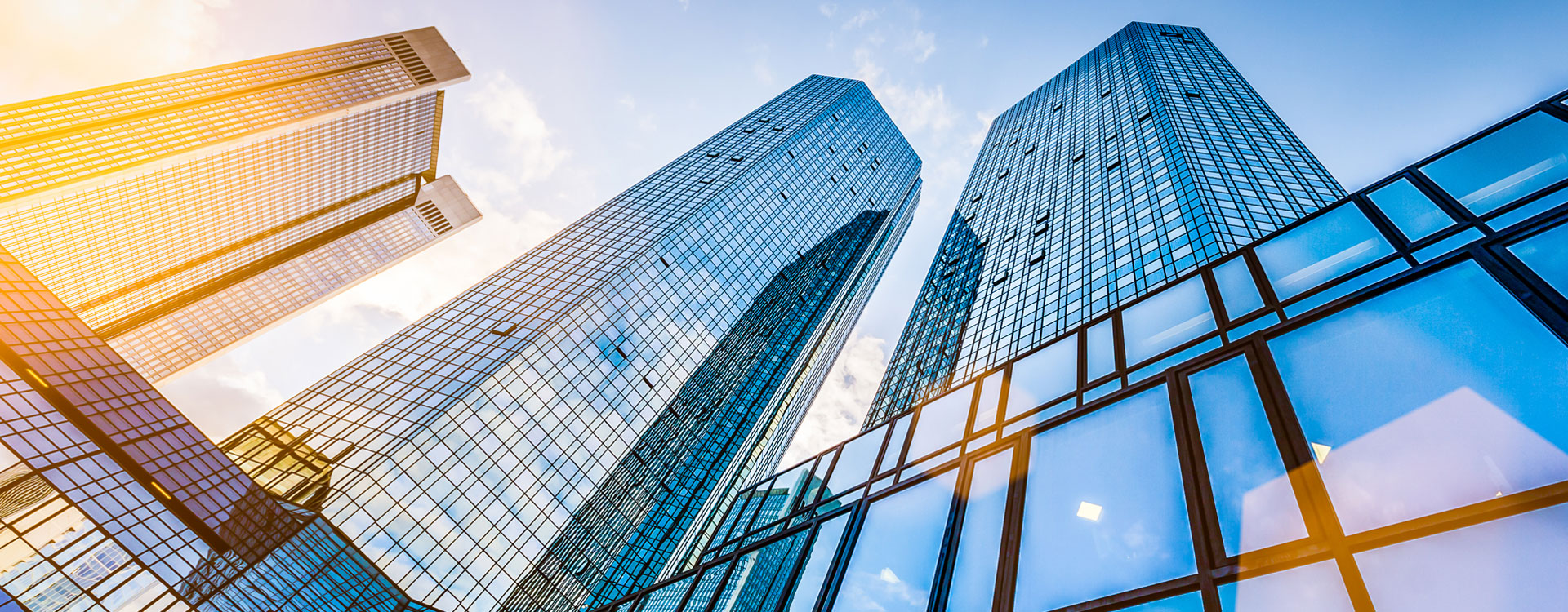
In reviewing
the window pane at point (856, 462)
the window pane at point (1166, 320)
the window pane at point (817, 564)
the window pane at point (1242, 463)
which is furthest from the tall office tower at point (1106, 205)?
the window pane at point (1242, 463)

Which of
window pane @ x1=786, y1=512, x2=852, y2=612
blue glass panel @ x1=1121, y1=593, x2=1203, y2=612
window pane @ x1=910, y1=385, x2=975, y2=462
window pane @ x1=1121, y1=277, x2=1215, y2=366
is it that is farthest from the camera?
window pane @ x1=910, y1=385, x2=975, y2=462

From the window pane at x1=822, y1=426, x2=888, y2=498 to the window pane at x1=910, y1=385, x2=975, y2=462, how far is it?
52.4 inches

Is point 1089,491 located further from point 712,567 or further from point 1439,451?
point 712,567

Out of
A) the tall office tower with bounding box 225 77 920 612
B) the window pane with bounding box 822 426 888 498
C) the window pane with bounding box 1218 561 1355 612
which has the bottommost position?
the window pane with bounding box 1218 561 1355 612

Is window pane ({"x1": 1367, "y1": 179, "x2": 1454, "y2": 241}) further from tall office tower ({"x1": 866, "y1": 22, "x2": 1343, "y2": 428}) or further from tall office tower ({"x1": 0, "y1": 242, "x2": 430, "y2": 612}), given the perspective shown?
tall office tower ({"x1": 0, "y1": 242, "x2": 430, "y2": 612})

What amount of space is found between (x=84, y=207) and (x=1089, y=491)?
437 ft

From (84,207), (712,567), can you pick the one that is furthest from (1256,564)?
(84,207)

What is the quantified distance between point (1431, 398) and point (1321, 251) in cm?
467

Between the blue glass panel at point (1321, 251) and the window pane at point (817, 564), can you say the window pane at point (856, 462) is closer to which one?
the window pane at point (817, 564)

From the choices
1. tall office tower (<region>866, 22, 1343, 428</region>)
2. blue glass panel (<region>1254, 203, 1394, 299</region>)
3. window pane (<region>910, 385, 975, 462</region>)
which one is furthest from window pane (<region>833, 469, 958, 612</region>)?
tall office tower (<region>866, 22, 1343, 428</region>)

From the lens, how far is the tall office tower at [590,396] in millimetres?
49469

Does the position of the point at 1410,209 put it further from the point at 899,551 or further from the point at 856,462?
the point at 856,462

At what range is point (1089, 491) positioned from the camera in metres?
8.76

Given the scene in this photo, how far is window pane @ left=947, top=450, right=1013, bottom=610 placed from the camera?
900 cm
